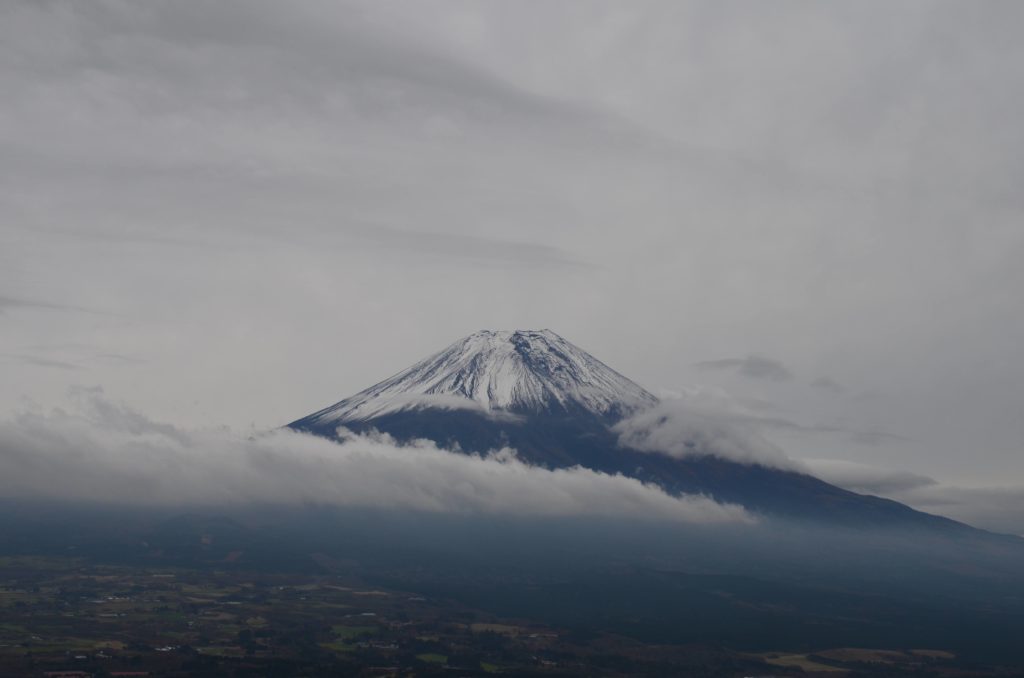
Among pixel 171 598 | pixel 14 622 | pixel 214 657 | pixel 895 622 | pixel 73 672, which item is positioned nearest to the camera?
→ pixel 73 672

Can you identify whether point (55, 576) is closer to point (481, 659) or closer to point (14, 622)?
point (14, 622)

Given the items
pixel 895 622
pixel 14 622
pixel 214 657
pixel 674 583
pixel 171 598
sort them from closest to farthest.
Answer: pixel 214 657, pixel 14 622, pixel 171 598, pixel 895 622, pixel 674 583

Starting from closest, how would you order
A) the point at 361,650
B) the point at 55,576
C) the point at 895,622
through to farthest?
the point at 361,650 < the point at 895,622 < the point at 55,576

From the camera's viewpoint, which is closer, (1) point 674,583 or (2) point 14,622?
(2) point 14,622

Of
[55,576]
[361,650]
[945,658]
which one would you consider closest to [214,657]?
[361,650]

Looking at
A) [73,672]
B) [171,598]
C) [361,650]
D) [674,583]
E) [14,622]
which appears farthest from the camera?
[674,583]

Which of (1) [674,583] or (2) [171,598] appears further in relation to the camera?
→ (1) [674,583]

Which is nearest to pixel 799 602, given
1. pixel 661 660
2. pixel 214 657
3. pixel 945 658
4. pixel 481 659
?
pixel 945 658

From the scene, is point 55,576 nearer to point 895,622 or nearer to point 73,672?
point 73,672
